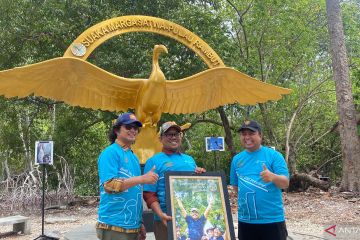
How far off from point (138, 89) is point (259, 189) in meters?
3.20

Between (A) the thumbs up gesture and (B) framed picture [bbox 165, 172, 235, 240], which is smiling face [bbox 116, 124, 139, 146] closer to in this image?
(B) framed picture [bbox 165, 172, 235, 240]

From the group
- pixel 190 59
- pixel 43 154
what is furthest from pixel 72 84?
pixel 190 59

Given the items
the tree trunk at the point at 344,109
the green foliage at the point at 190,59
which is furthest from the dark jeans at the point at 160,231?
the tree trunk at the point at 344,109

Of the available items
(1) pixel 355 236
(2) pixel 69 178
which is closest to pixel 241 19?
(2) pixel 69 178

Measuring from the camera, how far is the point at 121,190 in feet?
8.26

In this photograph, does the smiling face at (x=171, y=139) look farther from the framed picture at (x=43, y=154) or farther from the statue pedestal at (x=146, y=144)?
the framed picture at (x=43, y=154)

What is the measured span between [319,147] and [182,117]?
26.1 feet

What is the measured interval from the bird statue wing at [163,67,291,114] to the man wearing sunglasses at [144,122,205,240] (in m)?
3.16

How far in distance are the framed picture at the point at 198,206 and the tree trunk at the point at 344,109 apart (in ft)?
28.3

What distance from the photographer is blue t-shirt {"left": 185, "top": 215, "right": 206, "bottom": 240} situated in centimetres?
265

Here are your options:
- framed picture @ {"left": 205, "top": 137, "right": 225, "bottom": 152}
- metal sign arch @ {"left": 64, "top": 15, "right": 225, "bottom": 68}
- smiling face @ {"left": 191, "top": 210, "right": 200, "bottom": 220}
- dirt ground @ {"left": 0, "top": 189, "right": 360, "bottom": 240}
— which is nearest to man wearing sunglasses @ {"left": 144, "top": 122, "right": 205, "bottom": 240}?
smiling face @ {"left": 191, "top": 210, "right": 200, "bottom": 220}

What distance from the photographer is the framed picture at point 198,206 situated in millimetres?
2641

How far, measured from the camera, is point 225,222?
2781 mm

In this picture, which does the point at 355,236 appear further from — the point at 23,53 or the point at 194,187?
the point at 23,53
